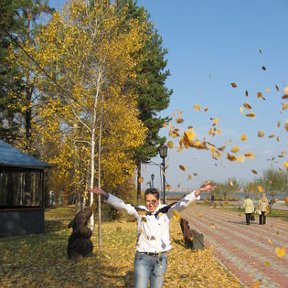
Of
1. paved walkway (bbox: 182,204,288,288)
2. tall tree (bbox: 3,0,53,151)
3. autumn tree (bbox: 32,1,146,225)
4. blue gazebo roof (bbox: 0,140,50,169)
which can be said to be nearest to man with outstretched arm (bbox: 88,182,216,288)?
paved walkway (bbox: 182,204,288,288)

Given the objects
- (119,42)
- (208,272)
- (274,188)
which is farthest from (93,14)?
(274,188)

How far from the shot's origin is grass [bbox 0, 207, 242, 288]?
949cm

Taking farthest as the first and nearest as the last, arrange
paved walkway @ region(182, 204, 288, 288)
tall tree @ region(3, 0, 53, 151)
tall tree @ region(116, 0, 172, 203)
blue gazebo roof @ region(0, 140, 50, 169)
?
tall tree @ region(116, 0, 172, 203)
tall tree @ region(3, 0, 53, 151)
blue gazebo roof @ region(0, 140, 50, 169)
paved walkway @ region(182, 204, 288, 288)

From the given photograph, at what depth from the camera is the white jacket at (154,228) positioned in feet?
18.1

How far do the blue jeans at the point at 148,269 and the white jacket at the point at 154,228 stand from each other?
96mm

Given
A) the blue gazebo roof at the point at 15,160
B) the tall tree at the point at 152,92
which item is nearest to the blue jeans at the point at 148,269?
the blue gazebo roof at the point at 15,160

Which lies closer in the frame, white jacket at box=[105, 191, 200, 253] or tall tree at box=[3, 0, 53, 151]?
white jacket at box=[105, 191, 200, 253]

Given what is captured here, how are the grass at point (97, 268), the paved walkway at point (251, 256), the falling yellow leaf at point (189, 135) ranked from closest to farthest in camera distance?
the falling yellow leaf at point (189, 135), the grass at point (97, 268), the paved walkway at point (251, 256)

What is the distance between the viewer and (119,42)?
22.5 m

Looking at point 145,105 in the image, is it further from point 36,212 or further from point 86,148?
point 36,212

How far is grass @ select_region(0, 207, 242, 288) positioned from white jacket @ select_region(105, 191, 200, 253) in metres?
3.89

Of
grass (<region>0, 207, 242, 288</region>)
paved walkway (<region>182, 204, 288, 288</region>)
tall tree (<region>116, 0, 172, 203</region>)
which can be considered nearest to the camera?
grass (<region>0, 207, 242, 288</region>)

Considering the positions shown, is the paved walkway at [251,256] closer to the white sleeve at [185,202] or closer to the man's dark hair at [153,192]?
the white sleeve at [185,202]

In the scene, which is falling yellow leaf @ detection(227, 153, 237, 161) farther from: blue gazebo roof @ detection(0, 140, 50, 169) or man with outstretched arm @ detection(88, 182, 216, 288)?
blue gazebo roof @ detection(0, 140, 50, 169)
